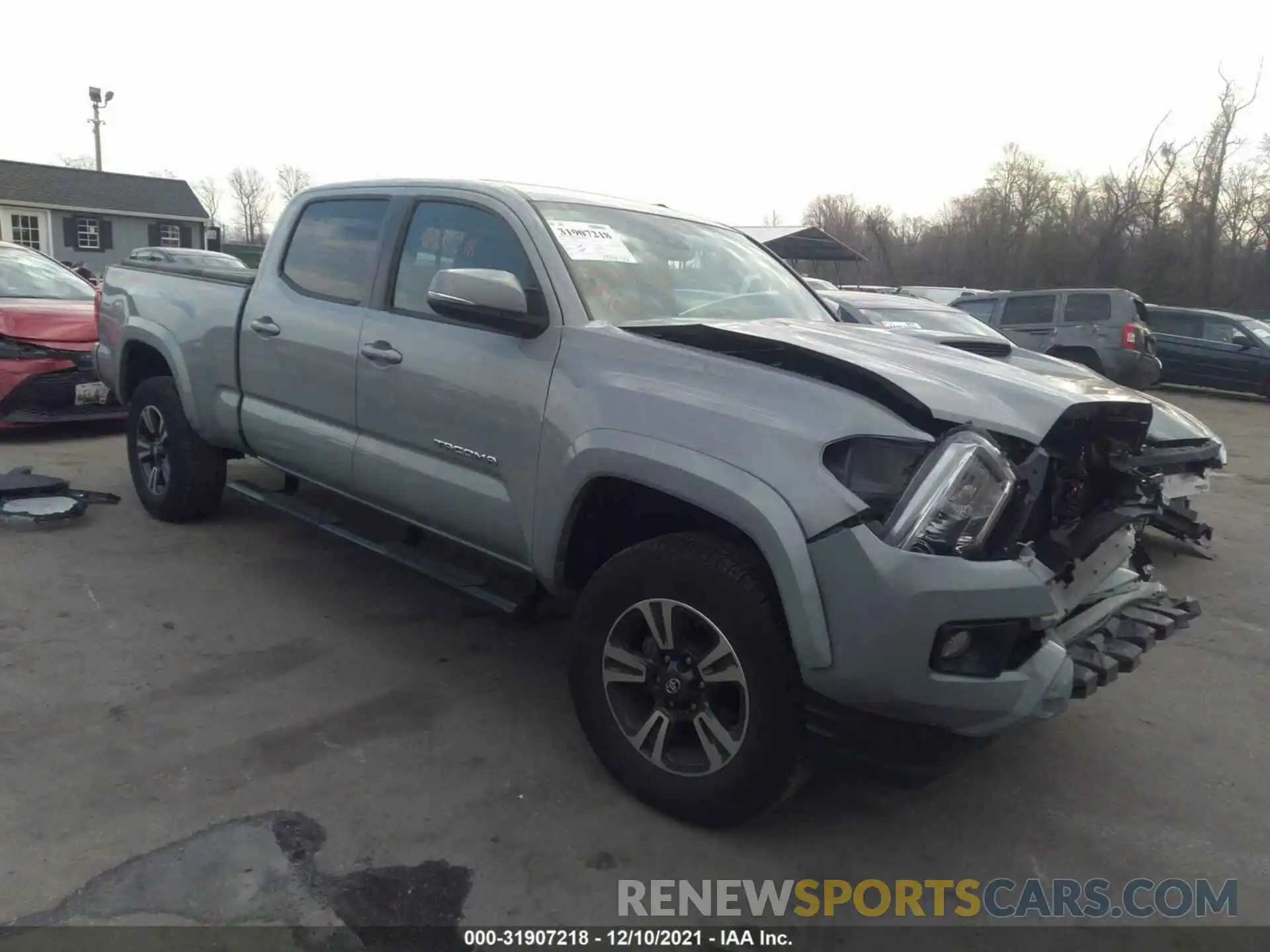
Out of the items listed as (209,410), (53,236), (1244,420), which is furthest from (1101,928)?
(53,236)

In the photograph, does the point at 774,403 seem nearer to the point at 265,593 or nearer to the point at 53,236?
the point at 265,593

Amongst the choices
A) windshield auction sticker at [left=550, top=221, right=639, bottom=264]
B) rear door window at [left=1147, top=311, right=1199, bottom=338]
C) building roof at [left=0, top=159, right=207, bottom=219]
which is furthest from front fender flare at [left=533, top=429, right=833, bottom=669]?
building roof at [left=0, top=159, right=207, bottom=219]

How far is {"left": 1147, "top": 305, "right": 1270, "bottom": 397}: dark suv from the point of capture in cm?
1611

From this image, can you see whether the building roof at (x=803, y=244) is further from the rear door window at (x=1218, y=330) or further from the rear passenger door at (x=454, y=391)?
the rear passenger door at (x=454, y=391)

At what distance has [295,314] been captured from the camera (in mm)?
4434

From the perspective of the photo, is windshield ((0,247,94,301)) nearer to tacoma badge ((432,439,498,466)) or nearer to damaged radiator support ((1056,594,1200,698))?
tacoma badge ((432,439,498,466))

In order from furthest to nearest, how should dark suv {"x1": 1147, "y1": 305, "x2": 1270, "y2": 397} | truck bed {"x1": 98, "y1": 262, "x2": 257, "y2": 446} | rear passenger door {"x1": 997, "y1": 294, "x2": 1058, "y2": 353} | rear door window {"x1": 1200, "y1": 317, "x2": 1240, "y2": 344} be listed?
rear door window {"x1": 1200, "y1": 317, "x2": 1240, "y2": 344} < dark suv {"x1": 1147, "y1": 305, "x2": 1270, "y2": 397} < rear passenger door {"x1": 997, "y1": 294, "x2": 1058, "y2": 353} < truck bed {"x1": 98, "y1": 262, "x2": 257, "y2": 446}

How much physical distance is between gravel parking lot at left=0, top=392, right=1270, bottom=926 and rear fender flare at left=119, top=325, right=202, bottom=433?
0.90 m

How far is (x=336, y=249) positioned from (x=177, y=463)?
5.98 ft

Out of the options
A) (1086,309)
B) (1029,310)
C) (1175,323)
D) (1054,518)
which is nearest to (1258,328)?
(1175,323)

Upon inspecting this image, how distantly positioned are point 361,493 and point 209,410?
55.8 inches

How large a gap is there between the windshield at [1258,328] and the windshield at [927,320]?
9710mm

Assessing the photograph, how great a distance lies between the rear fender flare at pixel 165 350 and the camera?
5133 millimetres

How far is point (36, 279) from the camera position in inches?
343
